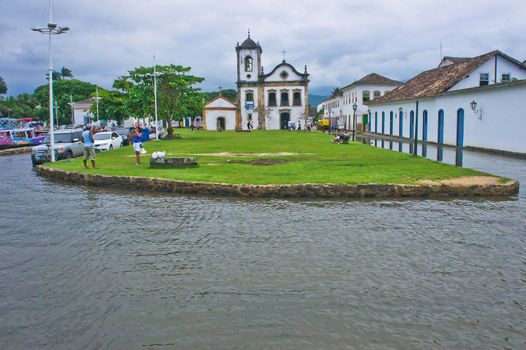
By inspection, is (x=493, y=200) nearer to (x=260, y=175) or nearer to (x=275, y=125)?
(x=260, y=175)

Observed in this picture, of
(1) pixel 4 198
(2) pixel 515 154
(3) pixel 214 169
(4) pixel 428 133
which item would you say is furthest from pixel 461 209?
(4) pixel 428 133

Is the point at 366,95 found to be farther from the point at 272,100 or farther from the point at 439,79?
the point at 439,79

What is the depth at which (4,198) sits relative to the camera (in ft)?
44.9

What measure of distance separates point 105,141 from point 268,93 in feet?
151

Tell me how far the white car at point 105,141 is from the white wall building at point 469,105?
16995 millimetres

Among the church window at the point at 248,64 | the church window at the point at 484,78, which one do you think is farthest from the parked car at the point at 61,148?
the church window at the point at 248,64

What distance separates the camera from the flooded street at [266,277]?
5.15 meters

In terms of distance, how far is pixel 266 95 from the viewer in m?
73.5

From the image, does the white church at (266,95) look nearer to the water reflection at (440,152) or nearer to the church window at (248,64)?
the church window at (248,64)

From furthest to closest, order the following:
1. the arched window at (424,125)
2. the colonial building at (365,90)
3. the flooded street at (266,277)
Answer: the colonial building at (365,90)
the arched window at (424,125)
the flooded street at (266,277)

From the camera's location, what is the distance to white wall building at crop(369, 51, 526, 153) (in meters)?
23.9

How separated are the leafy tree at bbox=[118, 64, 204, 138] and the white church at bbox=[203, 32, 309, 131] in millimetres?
28473

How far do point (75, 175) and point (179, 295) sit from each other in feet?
38.7

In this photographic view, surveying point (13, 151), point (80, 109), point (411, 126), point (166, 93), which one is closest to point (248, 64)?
point (166, 93)
